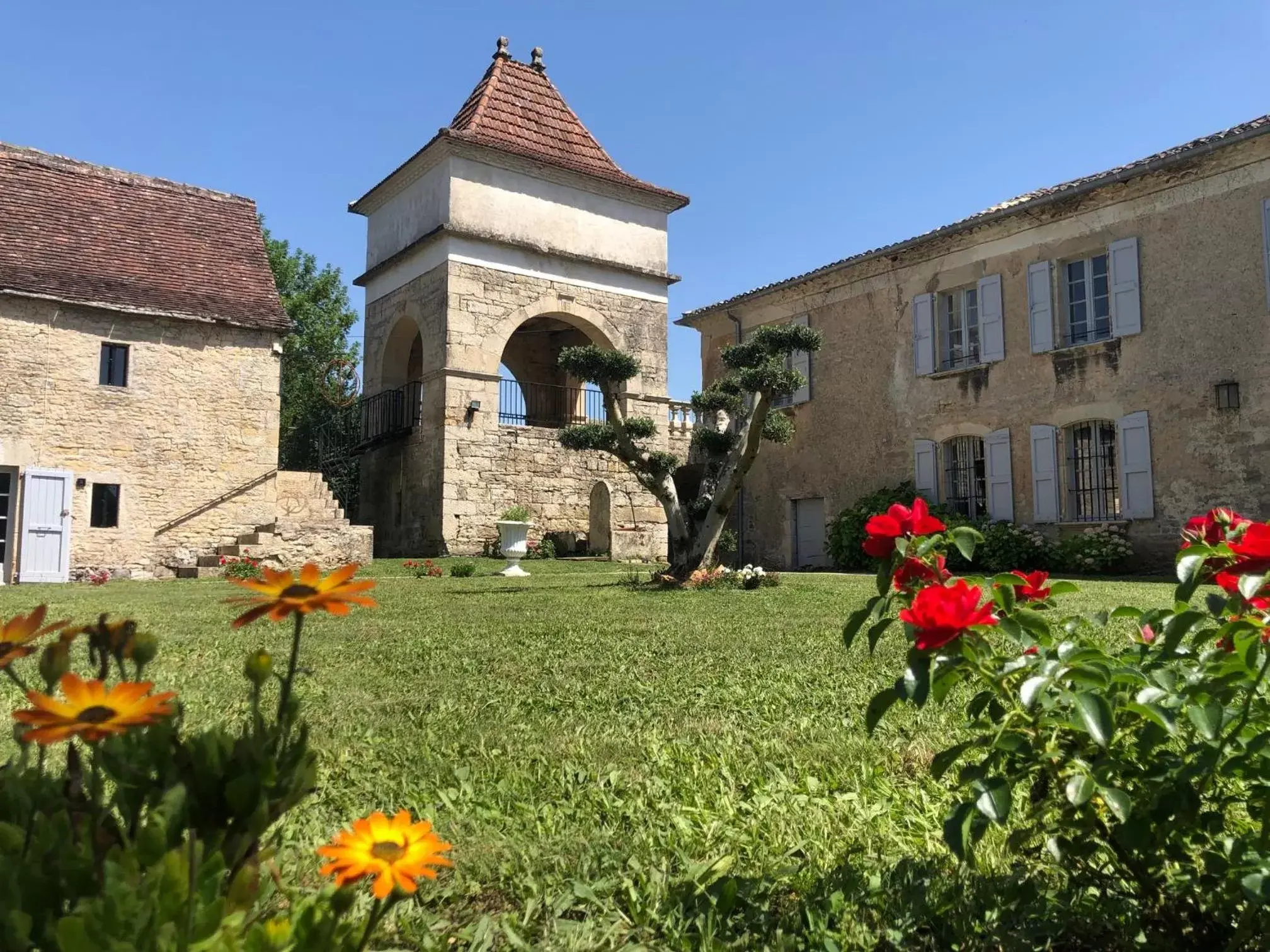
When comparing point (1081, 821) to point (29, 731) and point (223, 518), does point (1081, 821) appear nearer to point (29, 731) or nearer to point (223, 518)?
point (29, 731)

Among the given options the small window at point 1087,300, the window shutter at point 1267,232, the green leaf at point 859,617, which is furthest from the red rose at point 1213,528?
the small window at point 1087,300

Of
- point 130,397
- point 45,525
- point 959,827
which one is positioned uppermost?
point 130,397

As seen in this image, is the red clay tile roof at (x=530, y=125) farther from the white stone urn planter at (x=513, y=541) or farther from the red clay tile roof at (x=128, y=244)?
the white stone urn planter at (x=513, y=541)

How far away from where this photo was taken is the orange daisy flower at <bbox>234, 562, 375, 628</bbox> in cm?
104

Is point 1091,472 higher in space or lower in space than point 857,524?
higher

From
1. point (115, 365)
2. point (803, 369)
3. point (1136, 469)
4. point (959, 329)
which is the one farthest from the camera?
point (803, 369)

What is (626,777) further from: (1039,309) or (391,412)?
(391,412)

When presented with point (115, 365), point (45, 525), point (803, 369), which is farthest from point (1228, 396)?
point (45, 525)

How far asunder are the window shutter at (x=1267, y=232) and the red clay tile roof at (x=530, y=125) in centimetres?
1045

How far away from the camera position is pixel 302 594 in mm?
1076

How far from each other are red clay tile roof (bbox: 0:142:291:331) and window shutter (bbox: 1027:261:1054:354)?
1241 centimetres

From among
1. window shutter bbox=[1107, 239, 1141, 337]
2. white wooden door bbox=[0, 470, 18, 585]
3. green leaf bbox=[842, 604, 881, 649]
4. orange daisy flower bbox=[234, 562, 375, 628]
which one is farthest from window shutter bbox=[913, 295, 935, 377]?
orange daisy flower bbox=[234, 562, 375, 628]

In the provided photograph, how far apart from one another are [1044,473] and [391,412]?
12209mm

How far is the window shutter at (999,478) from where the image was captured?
14.9 metres
